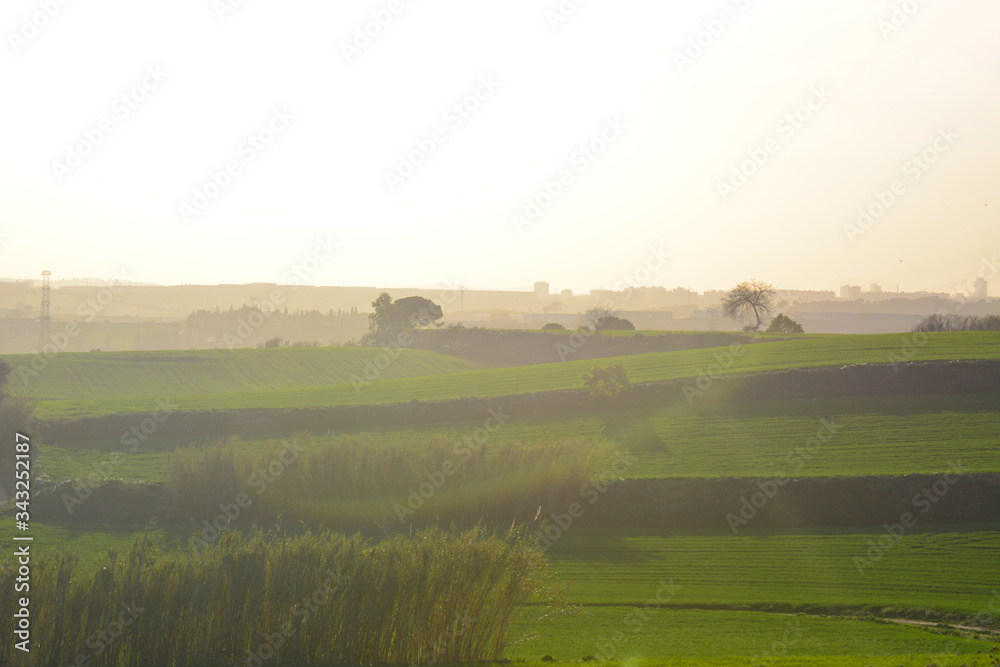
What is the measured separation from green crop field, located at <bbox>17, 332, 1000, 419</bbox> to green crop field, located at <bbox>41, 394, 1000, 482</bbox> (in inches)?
215

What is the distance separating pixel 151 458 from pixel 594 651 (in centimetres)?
2812

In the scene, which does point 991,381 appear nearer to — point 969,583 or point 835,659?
point 969,583

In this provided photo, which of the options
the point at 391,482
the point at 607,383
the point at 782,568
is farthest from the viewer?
the point at 607,383

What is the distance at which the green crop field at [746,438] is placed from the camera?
98.0 feet

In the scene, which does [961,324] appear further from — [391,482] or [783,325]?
[391,482]

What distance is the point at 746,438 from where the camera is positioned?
34.9 meters

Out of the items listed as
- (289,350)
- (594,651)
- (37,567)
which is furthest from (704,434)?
(289,350)

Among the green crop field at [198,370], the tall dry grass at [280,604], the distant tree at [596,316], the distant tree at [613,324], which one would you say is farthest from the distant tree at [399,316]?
the tall dry grass at [280,604]

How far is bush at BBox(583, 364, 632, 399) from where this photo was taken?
42.5 metres

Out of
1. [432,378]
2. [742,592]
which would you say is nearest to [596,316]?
[432,378]

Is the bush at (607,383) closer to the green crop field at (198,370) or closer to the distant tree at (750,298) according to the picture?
the green crop field at (198,370)

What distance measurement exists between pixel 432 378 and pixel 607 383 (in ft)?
63.1

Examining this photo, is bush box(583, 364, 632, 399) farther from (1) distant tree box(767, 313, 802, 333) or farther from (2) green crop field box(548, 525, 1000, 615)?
(1) distant tree box(767, 313, 802, 333)

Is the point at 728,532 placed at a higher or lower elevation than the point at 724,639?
higher
